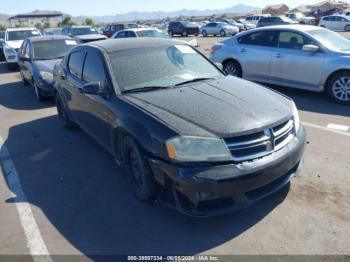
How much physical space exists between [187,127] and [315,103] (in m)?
4.94

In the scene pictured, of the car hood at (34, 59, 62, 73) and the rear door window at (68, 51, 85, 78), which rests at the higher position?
the rear door window at (68, 51, 85, 78)

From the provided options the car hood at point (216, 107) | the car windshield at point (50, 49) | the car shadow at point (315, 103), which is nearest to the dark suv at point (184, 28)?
the car windshield at point (50, 49)

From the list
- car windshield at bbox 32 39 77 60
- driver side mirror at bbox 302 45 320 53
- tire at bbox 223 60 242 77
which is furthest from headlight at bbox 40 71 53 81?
driver side mirror at bbox 302 45 320 53

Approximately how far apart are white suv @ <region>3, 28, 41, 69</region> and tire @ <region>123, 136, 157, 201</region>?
12838mm

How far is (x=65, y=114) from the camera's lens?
6.32 m

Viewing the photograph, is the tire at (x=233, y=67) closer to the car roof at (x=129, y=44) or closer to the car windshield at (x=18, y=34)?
the car roof at (x=129, y=44)

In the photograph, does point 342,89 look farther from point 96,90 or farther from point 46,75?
point 46,75

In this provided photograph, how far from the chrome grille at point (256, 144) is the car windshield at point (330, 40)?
15.5 ft

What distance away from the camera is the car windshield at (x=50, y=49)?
9.40 m

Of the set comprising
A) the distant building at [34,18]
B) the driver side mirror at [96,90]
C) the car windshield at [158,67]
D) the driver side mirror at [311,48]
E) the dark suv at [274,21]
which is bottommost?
the distant building at [34,18]

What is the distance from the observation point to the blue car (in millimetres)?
8266

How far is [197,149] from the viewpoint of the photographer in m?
3.01

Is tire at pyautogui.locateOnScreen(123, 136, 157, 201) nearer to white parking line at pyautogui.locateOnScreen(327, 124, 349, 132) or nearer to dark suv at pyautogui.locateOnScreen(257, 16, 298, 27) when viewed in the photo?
white parking line at pyautogui.locateOnScreen(327, 124, 349, 132)

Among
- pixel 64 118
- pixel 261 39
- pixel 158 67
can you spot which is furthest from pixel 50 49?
pixel 158 67
